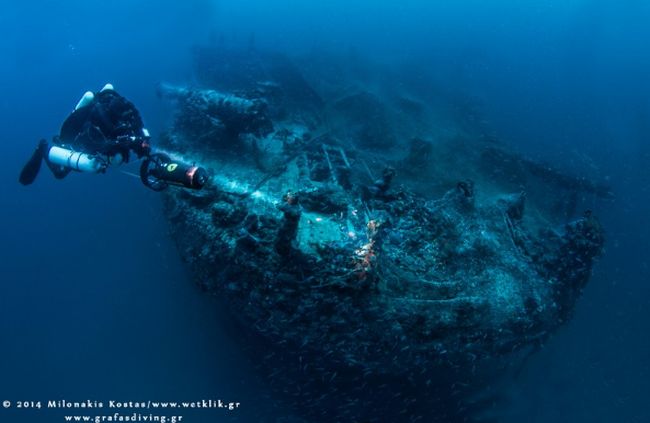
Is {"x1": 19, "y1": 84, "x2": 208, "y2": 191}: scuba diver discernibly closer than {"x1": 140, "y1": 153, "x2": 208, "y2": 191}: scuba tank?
No

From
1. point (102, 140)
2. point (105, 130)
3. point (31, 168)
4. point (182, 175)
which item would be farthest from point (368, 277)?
point (31, 168)

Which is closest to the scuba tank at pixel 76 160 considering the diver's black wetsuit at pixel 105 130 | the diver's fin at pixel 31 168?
the diver's black wetsuit at pixel 105 130

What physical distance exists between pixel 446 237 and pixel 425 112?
864 cm

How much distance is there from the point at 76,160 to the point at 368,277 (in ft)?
15.7

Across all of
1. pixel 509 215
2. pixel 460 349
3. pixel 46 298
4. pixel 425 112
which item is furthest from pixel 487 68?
pixel 46 298

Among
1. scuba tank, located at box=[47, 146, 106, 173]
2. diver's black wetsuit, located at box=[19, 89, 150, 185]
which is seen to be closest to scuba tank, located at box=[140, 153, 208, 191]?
diver's black wetsuit, located at box=[19, 89, 150, 185]

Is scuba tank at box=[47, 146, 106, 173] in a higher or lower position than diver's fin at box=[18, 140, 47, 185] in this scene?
higher

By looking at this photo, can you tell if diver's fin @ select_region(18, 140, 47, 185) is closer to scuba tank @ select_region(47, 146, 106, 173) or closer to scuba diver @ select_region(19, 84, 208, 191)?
scuba diver @ select_region(19, 84, 208, 191)

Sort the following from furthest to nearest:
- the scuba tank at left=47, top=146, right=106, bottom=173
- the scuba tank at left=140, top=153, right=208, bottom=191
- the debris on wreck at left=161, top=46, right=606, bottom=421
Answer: the scuba tank at left=47, top=146, right=106, bottom=173 < the debris on wreck at left=161, top=46, right=606, bottom=421 < the scuba tank at left=140, top=153, right=208, bottom=191

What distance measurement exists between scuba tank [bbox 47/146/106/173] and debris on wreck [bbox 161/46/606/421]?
6.15ft

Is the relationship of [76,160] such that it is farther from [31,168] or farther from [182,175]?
[182,175]

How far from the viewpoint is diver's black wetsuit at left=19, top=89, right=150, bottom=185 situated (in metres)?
5.18

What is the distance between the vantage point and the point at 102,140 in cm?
557

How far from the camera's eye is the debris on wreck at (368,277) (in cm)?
509
